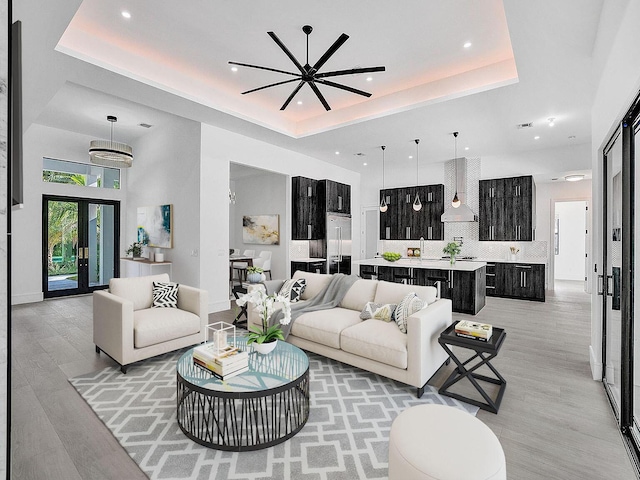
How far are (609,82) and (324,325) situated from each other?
320 cm

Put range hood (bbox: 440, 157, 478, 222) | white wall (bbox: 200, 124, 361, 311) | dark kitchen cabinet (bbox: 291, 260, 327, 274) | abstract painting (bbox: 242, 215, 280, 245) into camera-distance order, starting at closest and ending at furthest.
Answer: white wall (bbox: 200, 124, 361, 311) → range hood (bbox: 440, 157, 478, 222) → dark kitchen cabinet (bbox: 291, 260, 327, 274) → abstract painting (bbox: 242, 215, 280, 245)

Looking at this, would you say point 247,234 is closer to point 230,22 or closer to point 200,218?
point 200,218

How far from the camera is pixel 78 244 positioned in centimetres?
732

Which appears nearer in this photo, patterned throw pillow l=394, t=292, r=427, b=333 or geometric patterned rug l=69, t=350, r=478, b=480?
geometric patterned rug l=69, t=350, r=478, b=480

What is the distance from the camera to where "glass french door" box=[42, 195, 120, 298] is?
22.5ft

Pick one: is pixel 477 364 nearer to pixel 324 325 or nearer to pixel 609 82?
pixel 324 325

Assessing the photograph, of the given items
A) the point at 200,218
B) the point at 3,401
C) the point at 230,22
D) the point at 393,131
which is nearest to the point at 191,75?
the point at 230,22

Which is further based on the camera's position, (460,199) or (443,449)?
(460,199)

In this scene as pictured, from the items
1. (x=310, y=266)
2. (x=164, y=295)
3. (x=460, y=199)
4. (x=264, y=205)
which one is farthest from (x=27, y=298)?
(x=460, y=199)

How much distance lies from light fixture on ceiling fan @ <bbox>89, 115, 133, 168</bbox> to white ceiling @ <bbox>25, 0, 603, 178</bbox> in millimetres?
605

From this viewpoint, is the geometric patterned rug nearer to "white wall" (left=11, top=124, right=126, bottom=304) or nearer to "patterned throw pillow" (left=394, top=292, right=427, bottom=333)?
"patterned throw pillow" (left=394, top=292, right=427, bottom=333)

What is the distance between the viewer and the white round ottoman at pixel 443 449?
4.42ft

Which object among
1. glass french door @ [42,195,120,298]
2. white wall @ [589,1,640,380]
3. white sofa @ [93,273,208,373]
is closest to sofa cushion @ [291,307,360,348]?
white sofa @ [93,273,208,373]

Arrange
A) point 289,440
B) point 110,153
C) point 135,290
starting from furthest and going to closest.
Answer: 1. point 110,153
2. point 135,290
3. point 289,440
